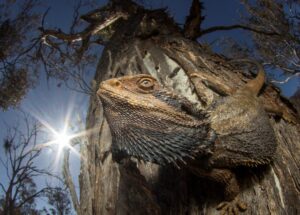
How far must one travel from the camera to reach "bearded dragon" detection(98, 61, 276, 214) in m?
1.60

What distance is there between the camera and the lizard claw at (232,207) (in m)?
1.76

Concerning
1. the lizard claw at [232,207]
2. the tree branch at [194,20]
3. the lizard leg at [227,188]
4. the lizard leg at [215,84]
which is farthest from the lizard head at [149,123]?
the tree branch at [194,20]

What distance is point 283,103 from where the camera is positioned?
108 inches

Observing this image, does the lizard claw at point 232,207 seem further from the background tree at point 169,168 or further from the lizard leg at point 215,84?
the lizard leg at point 215,84

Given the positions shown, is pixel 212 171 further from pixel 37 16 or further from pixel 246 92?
pixel 37 16

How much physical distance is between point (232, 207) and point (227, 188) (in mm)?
110

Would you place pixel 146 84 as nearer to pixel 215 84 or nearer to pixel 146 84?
pixel 146 84

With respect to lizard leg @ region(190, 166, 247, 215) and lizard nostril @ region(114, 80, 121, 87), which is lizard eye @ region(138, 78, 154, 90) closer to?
lizard nostril @ region(114, 80, 121, 87)

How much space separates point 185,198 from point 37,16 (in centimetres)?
908

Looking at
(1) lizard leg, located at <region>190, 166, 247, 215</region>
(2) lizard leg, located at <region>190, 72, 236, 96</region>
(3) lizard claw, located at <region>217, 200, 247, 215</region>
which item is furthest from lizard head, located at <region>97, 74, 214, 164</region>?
(2) lizard leg, located at <region>190, 72, 236, 96</region>

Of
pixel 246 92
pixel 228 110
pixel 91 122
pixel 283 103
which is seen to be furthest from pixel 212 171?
pixel 91 122

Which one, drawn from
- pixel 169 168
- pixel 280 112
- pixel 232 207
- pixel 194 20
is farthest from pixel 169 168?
pixel 194 20

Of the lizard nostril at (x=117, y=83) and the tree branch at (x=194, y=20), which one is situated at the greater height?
the tree branch at (x=194, y=20)

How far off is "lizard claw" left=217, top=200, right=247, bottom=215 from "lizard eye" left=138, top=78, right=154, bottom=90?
32.1 inches
